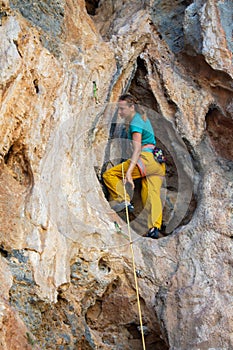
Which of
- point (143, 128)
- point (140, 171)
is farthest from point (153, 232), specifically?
point (143, 128)

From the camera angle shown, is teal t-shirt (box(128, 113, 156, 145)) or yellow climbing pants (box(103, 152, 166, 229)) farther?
teal t-shirt (box(128, 113, 156, 145))

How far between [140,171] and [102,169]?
1.43 ft

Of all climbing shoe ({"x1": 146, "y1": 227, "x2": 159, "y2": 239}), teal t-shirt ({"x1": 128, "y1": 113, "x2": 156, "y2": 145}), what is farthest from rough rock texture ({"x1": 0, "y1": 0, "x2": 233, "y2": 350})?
teal t-shirt ({"x1": 128, "y1": 113, "x2": 156, "y2": 145})

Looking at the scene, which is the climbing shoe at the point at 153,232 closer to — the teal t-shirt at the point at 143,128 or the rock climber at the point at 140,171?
the rock climber at the point at 140,171

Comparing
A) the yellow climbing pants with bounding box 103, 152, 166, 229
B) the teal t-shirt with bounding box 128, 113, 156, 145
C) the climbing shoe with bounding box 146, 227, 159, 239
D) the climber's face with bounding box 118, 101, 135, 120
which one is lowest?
the climbing shoe with bounding box 146, 227, 159, 239

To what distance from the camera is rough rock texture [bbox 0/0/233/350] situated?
546 cm

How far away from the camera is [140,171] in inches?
265

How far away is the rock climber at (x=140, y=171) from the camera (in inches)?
260

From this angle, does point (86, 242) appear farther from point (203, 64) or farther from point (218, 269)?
point (203, 64)

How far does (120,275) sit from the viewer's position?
20.1ft

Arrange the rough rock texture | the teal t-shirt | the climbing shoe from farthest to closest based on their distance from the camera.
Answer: the teal t-shirt < the climbing shoe < the rough rock texture

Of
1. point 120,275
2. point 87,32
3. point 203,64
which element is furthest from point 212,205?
point 87,32

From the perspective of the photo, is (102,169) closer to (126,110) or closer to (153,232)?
(126,110)

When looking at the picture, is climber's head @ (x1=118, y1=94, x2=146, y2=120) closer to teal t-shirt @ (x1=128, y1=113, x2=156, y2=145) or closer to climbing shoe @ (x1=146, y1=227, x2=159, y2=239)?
teal t-shirt @ (x1=128, y1=113, x2=156, y2=145)
